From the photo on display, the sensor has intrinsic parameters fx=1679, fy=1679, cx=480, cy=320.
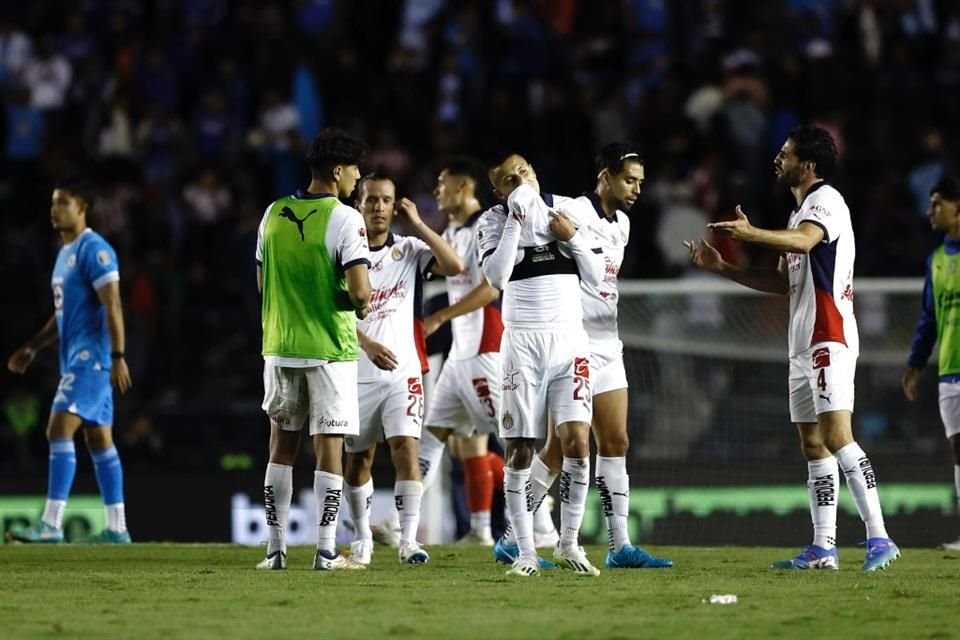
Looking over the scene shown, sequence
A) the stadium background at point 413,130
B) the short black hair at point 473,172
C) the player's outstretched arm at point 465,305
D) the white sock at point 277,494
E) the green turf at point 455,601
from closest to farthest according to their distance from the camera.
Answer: the green turf at point 455,601 < the white sock at point 277,494 < the player's outstretched arm at point 465,305 < the short black hair at point 473,172 < the stadium background at point 413,130

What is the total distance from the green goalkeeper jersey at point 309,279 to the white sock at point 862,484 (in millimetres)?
3175

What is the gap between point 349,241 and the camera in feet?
33.0

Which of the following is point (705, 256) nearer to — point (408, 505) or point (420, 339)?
point (420, 339)

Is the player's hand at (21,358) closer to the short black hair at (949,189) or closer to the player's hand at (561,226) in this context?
the player's hand at (561,226)

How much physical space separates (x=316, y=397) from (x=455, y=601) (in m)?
1.94

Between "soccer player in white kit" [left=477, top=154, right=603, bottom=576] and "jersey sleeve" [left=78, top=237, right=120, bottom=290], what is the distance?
3865mm

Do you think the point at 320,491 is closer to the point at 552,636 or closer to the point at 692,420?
the point at 552,636

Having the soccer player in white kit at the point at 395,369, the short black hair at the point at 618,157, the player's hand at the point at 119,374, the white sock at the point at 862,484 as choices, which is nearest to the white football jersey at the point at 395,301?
the soccer player in white kit at the point at 395,369

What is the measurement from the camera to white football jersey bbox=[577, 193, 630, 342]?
10938 mm

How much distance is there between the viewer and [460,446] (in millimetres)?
13844

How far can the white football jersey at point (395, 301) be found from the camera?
454 inches

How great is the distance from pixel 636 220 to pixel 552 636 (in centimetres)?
1279

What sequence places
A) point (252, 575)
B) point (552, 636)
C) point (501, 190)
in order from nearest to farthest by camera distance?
point (552, 636)
point (252, 575)
point (501, 190)

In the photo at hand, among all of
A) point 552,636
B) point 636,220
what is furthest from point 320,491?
point 636,220
